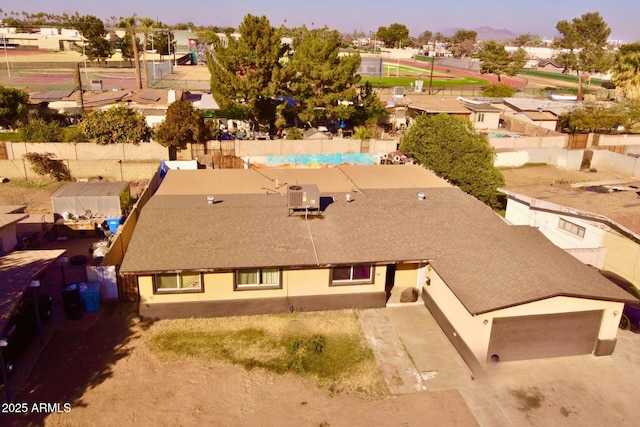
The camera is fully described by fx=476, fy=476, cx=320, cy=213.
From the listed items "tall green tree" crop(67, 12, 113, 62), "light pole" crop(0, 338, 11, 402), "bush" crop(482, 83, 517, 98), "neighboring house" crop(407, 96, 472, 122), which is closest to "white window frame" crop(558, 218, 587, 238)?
"light pole" crop(0, 338, 11, 402)

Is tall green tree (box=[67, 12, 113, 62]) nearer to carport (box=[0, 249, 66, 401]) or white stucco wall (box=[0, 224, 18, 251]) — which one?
white stucco wall (box=[0, 224, 18, 251])

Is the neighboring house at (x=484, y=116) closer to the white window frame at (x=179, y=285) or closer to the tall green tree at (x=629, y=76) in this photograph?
the tall green tree at (x=629, y=76)

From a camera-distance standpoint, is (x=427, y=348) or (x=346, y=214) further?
(x=346, y=214)

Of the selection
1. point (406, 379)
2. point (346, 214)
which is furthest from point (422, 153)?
point (406, 379)

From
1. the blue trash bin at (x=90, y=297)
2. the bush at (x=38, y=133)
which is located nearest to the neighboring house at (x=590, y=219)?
the blue trash bin at (x=90, y=297)

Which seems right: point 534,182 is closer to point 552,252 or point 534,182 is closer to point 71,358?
point 552,252

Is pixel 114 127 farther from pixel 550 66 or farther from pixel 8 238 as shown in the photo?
pixel 550 66
